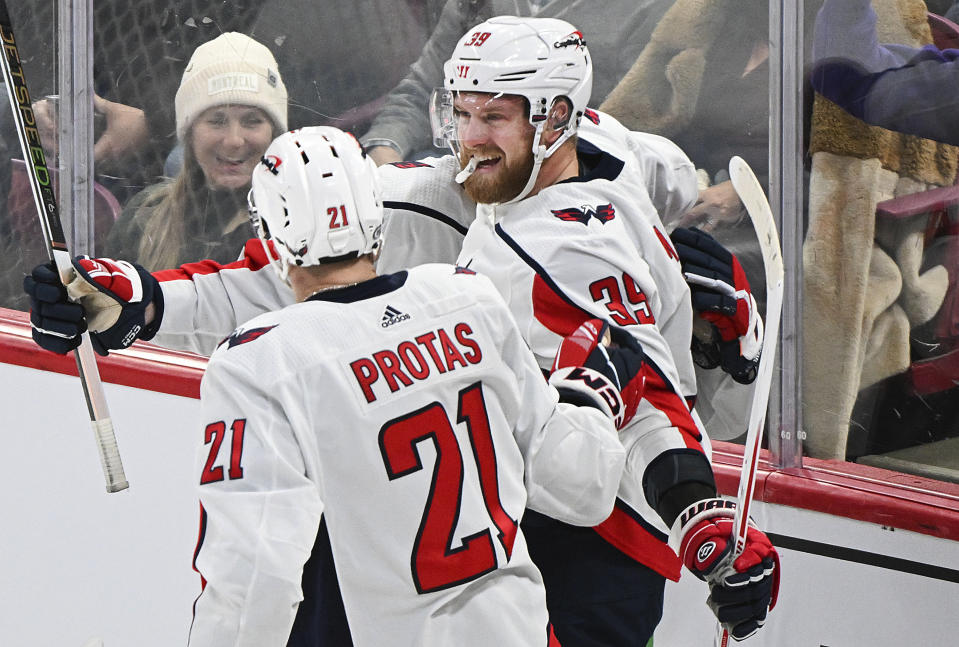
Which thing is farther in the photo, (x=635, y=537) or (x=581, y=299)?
(x=635, y=537)

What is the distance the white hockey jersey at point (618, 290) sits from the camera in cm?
186

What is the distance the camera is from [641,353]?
183cm

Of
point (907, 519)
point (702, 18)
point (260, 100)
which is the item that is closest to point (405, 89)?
point (260, 100)

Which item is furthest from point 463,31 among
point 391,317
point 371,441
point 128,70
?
point 371,441

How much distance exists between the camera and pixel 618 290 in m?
1.86

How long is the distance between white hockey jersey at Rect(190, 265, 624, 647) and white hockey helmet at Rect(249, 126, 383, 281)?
0.06 metres

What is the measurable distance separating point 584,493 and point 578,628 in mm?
405

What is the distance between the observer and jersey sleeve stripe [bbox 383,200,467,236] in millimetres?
2199

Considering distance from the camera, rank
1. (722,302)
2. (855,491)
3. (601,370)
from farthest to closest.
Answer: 1. (855,491)
2. (722,302)
3. (601,370)

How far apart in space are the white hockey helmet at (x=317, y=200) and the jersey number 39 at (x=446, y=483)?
22 centimetres

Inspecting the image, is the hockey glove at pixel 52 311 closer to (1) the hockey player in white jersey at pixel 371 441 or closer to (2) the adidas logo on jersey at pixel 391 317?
(1) the hockey player in white jersey at pixel 371 441

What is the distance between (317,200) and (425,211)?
665 mm

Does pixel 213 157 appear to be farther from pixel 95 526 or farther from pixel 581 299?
pixel 581 299

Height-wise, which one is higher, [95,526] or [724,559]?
[724,559]
